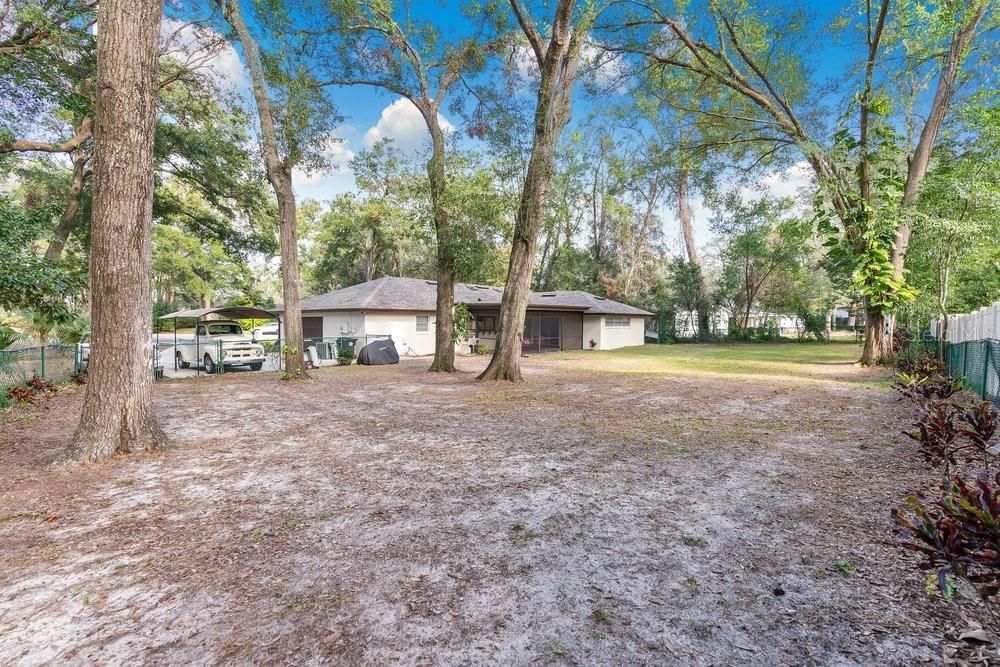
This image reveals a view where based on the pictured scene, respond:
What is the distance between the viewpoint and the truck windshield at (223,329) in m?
15.4

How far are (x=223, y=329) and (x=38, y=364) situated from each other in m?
5.64

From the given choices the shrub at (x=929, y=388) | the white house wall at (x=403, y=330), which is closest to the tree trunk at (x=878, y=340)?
the shrub at (x=929, y=388)

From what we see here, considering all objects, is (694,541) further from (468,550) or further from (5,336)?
(5,336)

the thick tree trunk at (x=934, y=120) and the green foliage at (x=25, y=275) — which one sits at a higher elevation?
the thick tree trunk at (x=934, y=120)

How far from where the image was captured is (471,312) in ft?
79.6

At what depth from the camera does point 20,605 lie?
242 centimetres

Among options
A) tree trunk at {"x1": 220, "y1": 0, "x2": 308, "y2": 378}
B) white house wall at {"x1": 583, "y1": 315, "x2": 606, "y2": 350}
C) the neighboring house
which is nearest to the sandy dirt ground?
tree trunk at {"x1": 220, "y1": 0, "x2": 308, "y2": 378}

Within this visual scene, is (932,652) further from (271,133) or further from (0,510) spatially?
(271,133)

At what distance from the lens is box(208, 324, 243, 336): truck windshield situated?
1545 cm

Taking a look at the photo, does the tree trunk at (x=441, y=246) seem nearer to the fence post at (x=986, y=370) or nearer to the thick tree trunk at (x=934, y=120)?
the fence post at (x=986, y=370)

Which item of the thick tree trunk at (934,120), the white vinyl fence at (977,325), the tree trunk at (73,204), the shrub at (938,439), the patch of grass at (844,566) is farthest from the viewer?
the tree trunk at (73,204)

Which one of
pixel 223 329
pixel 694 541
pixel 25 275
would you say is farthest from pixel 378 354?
pixel 694 541

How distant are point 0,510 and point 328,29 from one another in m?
12.9

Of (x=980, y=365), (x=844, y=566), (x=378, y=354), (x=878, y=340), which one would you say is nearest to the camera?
(x=844, y=566)
